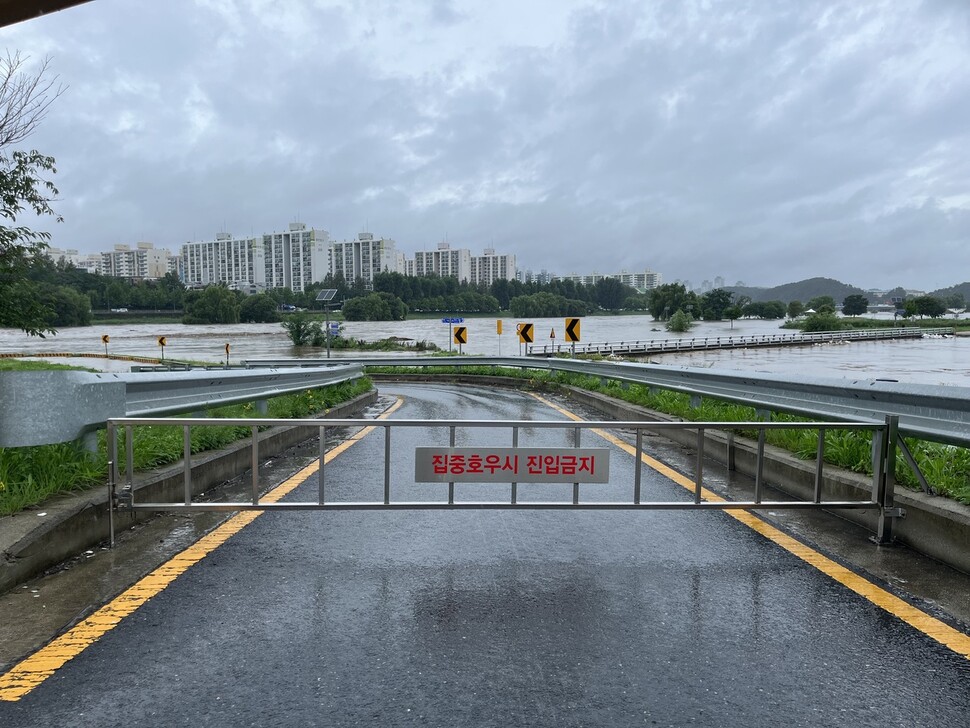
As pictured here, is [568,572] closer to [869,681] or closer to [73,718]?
[869,681]

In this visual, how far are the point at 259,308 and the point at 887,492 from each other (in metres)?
124

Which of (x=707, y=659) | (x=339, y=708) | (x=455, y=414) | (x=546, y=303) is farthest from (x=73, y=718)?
(x=546, y=303)

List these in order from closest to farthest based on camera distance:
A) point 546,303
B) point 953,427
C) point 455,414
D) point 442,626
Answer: point 442,626 < point 953,427 < point 455,414 < point 546,303

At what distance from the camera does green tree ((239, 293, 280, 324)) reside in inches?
4751

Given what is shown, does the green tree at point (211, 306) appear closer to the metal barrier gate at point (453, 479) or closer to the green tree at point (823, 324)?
the green tree at point (823, 324)

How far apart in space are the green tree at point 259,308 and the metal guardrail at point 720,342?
51220 millimetres

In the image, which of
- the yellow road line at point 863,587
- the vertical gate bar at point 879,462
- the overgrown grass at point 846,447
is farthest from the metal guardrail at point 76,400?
the vertical gate bar at point 879,462

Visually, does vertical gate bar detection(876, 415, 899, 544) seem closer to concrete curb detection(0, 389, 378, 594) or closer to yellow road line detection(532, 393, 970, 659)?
yellow road line detection(532, 393, 970, 659)

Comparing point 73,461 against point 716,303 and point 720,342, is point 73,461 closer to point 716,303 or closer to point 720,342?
point 720,342

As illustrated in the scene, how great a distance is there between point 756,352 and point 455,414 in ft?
256

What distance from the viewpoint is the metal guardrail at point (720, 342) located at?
234 ft

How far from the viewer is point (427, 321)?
14938 cm

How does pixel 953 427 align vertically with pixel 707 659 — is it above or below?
above

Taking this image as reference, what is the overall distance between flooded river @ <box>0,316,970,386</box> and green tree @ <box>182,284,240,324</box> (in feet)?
7.12
